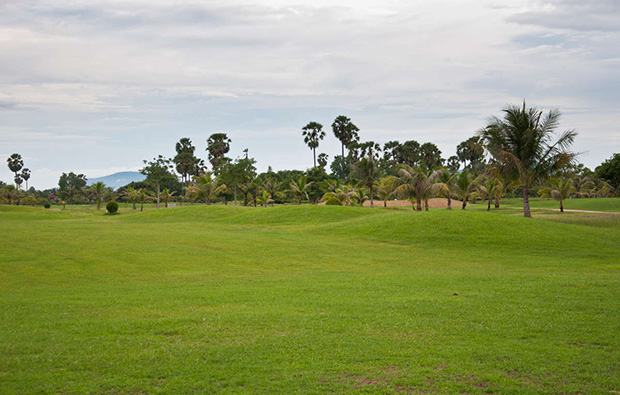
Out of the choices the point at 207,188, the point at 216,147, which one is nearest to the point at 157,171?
the point at 207,188

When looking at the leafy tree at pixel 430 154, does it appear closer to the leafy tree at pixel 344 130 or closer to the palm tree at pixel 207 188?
the leafy tree at pixel 344 130

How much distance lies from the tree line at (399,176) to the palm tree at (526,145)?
0.07 meters

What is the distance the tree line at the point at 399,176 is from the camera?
3500cm

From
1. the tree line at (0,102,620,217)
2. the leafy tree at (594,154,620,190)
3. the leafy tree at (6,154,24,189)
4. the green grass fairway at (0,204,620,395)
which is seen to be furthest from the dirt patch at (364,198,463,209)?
the leafy tree at (6,154,24,189)

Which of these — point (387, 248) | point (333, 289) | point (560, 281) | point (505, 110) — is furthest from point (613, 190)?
point (333, 289)

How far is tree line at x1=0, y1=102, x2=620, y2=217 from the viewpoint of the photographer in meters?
35.0

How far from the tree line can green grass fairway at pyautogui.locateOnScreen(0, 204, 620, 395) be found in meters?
15.4

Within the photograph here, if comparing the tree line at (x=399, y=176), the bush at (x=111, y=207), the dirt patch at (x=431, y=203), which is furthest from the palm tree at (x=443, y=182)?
the bush at (x=111, y=207)

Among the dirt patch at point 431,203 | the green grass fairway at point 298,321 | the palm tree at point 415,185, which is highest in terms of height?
the palm tree at point 415,185

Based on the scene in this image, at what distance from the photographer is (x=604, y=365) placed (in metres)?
6.80

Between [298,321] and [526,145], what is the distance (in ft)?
102

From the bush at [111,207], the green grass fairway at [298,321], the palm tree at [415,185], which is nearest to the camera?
the green grass fairway at [298,321]

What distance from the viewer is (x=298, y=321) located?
917 cm

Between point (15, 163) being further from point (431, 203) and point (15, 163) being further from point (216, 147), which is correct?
point (431, 203)
